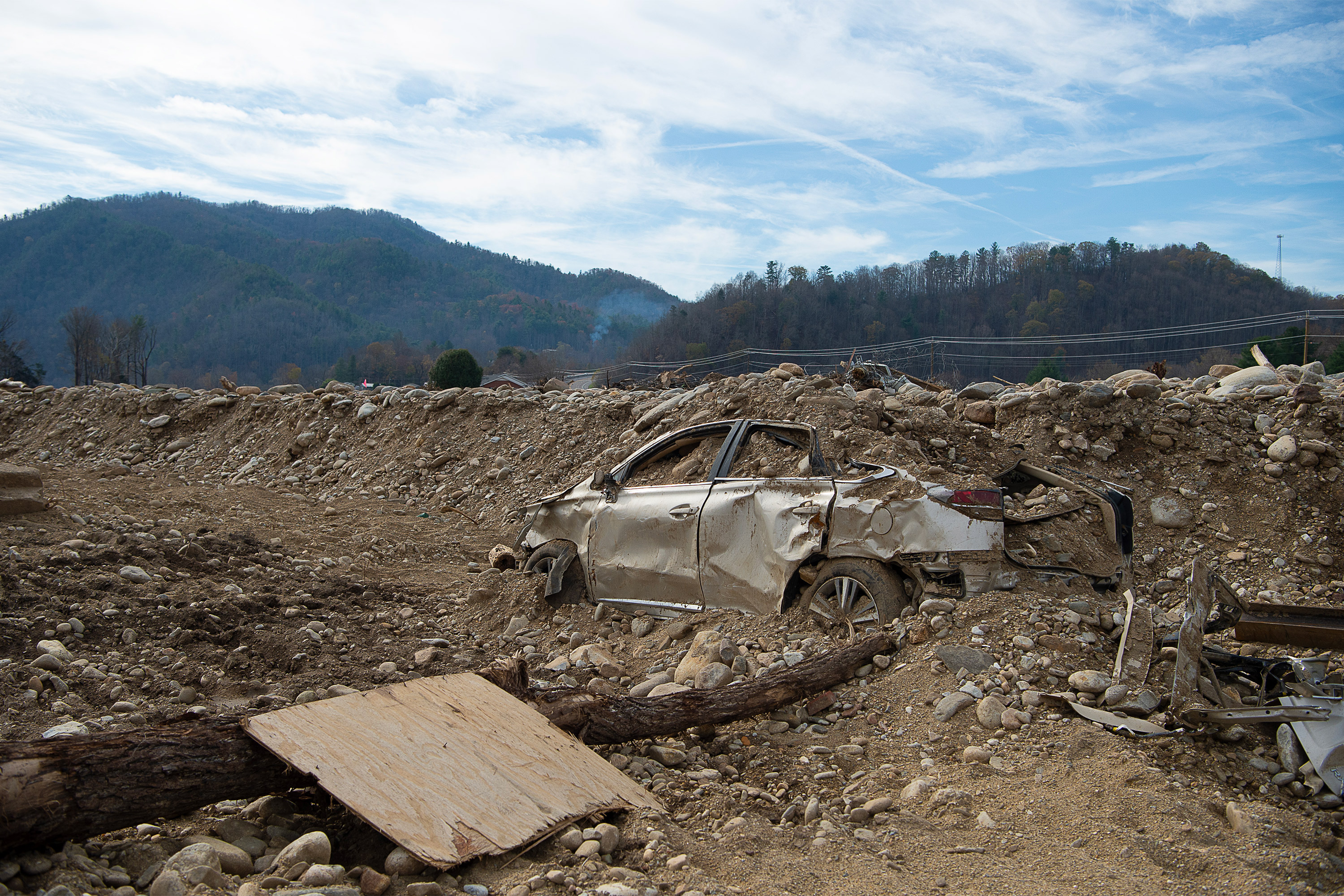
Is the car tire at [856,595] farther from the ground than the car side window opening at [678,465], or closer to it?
closer to it

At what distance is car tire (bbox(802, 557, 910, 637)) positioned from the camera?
187 inches

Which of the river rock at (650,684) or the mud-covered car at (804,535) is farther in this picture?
the mud-covered car at (804,535)

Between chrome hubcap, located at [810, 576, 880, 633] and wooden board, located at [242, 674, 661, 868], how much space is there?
2025 millimetres

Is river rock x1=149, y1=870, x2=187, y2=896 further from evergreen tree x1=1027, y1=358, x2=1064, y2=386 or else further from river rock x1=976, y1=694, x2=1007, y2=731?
evergreen tree x1=1027, y1=358, x2=1064, y2=386

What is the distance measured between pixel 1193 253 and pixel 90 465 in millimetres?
50851

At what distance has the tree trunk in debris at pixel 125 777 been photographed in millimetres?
2428

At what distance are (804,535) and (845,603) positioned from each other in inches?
18.8

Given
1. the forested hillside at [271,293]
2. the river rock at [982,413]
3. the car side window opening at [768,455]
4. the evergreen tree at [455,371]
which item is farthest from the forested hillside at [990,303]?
the forested hillside at [271,293]

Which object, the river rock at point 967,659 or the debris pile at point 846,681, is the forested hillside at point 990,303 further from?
the river rock at point 967,659

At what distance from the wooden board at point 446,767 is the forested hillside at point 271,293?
81.4 m

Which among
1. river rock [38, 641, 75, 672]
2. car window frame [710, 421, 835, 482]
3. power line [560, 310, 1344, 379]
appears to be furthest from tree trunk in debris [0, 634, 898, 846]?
power line [560, 310, 1344, 379]

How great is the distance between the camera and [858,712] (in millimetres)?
4086

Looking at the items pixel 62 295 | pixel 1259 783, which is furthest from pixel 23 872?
pixel 62 295

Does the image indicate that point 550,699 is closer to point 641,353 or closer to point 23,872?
point 23,872
